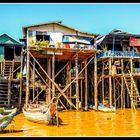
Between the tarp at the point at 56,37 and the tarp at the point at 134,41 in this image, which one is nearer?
the tarp at the point at 56,37

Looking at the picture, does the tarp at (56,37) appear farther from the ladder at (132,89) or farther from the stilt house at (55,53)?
the ladder at (132,89)

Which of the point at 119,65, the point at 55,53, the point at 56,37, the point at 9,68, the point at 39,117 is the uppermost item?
the point at 56,37

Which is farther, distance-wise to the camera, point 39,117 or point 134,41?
point 134,41

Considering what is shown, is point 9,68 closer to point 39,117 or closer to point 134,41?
point 39,117

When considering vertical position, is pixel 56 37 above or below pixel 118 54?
above

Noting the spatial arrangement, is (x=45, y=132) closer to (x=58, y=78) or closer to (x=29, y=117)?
(x=29, y=117)

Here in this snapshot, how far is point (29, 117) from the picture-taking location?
1606cm

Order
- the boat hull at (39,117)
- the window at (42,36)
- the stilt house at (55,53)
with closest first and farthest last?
the boat hull at (39,117)
the stilt house at (55,53)
the window at (42,36)

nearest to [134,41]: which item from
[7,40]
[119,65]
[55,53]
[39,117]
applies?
[119,65]

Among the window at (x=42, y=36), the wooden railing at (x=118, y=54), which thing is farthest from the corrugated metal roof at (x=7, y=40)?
the wooden railing at (x=118, y=54)

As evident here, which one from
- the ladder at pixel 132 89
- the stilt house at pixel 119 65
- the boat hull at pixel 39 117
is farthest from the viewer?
the stilt house at pixel 119 65

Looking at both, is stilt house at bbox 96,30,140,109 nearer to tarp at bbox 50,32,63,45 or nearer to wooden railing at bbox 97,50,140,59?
wooden railing at bbox 97,50,140,59

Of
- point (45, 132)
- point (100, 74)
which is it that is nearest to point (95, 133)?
point (45, 132)

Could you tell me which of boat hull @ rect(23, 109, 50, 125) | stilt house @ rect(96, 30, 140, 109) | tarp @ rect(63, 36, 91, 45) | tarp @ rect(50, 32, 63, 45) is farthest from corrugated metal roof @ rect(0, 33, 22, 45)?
boat hull @ rect(23, 109, 50, 125)
